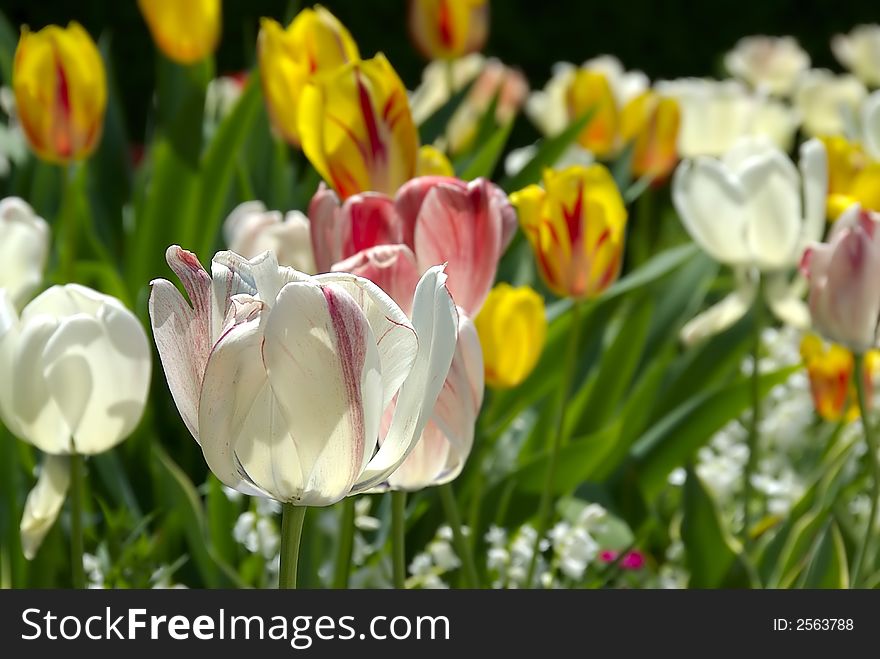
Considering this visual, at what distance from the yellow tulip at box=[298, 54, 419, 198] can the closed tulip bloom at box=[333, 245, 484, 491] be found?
197 millimetres

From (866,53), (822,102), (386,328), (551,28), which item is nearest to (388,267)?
(386,328)

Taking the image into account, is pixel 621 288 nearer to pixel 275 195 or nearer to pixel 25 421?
pixel 275 195

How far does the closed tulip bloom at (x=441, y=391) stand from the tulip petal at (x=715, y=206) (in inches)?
22.3

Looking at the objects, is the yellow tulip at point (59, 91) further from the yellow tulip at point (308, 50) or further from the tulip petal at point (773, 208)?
the tulip petal at point (773, 208)

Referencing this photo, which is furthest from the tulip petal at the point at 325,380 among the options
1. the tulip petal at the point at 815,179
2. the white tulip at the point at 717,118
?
the white tulip at the point at 717,118

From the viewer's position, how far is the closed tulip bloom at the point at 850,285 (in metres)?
1.02

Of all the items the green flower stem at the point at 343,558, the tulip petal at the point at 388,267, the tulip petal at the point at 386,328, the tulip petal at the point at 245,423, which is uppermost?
the tulip petal at the point at 388,267

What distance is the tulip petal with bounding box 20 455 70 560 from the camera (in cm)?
98

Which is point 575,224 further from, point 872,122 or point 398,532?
point 872,122

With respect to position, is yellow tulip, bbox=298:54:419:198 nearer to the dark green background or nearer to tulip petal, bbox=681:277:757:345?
tulip petal, bbox=681:277:757:345

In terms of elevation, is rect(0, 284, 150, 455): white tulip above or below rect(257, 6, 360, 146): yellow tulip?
below

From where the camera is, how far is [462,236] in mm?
892

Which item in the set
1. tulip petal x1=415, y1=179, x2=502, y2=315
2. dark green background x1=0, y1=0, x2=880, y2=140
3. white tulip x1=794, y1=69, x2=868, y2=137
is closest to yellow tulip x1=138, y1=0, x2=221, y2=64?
tulip petal x1=415, y1=179, x2=502, y2=315

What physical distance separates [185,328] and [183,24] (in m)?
1.14
